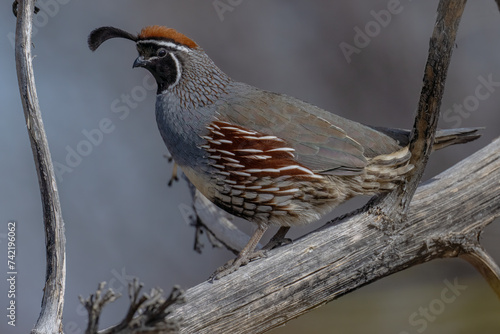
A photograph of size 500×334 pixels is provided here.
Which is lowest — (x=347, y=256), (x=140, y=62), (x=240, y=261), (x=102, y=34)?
(x=347, y=256)

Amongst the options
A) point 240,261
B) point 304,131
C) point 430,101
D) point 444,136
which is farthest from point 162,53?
point 444,136

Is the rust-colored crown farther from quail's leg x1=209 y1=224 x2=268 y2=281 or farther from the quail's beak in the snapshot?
quail's leg x1=209 y1=224 x2=268 y2=281

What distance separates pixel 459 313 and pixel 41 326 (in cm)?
394

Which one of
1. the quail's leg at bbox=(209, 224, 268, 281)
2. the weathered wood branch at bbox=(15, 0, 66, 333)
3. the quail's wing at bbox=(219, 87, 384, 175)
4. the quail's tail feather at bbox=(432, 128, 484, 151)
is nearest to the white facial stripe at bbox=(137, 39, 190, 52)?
the quail's wing at bbox=(219, 87, 384, 175)

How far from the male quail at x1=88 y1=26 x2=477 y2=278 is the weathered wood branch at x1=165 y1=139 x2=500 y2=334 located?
15cm

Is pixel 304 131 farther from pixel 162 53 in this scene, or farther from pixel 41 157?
pixel 41 157

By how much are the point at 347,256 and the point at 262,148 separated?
0.71 metres

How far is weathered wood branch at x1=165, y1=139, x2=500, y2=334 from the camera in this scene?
9.90ft

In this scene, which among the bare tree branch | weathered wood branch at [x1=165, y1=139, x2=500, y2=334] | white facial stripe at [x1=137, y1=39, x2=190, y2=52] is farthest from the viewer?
white facial stripe at [x1=137, y1=39, x2=190, y2=52]

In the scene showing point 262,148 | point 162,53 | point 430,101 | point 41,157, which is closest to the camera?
point 41,157

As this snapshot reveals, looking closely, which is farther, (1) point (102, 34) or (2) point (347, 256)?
(1) point (102, 34)

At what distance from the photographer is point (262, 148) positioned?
3174mm

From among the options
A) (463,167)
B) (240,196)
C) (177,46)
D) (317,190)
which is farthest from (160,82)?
(463,167)

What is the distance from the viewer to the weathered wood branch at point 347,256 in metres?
3.02
